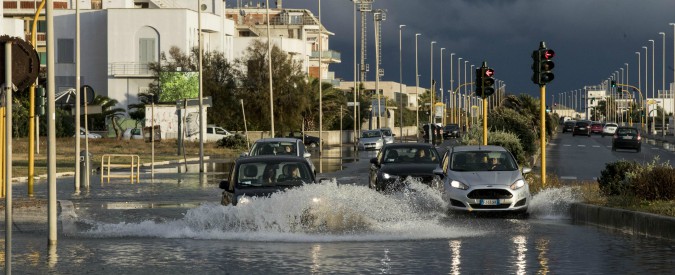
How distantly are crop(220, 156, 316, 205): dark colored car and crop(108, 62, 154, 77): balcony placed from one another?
79.9m

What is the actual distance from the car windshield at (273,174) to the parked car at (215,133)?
6093 centimetres

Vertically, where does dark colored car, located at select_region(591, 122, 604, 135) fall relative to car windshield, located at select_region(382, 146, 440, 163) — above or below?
above

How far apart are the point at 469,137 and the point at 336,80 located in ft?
393

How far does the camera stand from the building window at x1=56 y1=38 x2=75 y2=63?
104 m

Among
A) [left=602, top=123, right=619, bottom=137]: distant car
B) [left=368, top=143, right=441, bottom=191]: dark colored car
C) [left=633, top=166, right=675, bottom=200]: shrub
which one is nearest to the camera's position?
[left=633, top=166, right=675, bottom=200]: shrub

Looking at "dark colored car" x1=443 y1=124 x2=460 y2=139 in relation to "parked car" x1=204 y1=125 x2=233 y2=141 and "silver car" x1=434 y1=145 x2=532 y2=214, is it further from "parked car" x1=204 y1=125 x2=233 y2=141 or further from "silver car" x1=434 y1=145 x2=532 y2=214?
"silver car" x1=434 y1=145 x2=532 y2=214

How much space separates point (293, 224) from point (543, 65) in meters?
11.5

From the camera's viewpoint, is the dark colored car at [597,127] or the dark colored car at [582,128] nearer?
the dark colored car at [582,128]

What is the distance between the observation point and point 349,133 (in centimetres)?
11075

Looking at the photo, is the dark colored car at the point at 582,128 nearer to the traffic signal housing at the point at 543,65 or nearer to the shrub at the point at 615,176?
the traffic signal housing at the point at 543,65

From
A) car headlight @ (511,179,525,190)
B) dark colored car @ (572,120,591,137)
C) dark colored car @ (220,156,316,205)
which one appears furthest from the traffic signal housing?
dark colored car @ (572,120,591,137)

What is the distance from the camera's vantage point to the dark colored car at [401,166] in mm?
29672

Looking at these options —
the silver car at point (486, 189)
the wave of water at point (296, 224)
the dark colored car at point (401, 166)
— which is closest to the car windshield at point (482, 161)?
the silver car at point (486, 189)

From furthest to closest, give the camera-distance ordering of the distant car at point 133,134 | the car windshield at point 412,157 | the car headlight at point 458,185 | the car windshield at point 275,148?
the distant car at point 133,134 < the car windshield at point 275,148 < the car windshield at point 412,157 < the car headlight at point 458,185
